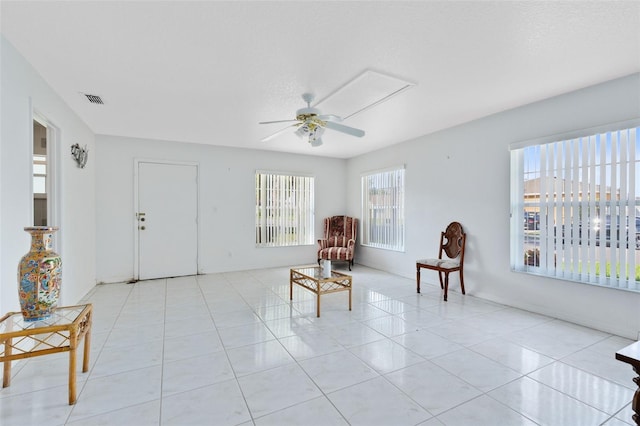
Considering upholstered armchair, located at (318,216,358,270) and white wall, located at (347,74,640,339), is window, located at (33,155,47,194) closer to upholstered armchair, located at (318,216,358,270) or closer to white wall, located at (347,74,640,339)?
upholstered armchair, located at (318,216,358,270)

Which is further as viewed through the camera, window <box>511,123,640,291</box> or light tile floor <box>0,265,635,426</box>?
window <box>511,123,640,291</box>

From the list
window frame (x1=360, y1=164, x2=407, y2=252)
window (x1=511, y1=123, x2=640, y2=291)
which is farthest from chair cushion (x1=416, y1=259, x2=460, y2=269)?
window frame (x1=360, y1=164, x2=407, y2=252)

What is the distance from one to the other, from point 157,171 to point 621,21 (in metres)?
5.84

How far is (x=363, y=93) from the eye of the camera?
10.3 feet

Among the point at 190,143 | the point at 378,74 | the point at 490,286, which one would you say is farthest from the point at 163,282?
the point at 490,286

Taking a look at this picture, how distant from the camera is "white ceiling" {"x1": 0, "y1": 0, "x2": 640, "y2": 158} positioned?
1.88m

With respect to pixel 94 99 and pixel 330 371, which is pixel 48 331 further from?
pixel 94 99

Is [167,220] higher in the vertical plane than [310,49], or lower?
lower

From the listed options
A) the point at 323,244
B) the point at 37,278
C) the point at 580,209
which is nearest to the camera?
the point at 37,278

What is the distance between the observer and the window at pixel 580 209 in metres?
2.79

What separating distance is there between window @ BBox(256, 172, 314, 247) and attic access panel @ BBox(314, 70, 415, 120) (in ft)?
9.37

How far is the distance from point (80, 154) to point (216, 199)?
2160 mm

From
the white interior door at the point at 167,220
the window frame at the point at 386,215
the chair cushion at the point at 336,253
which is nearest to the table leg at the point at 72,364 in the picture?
the white interior door at the point at 167,220

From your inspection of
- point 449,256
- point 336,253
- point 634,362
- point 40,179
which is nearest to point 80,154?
point 40,179
